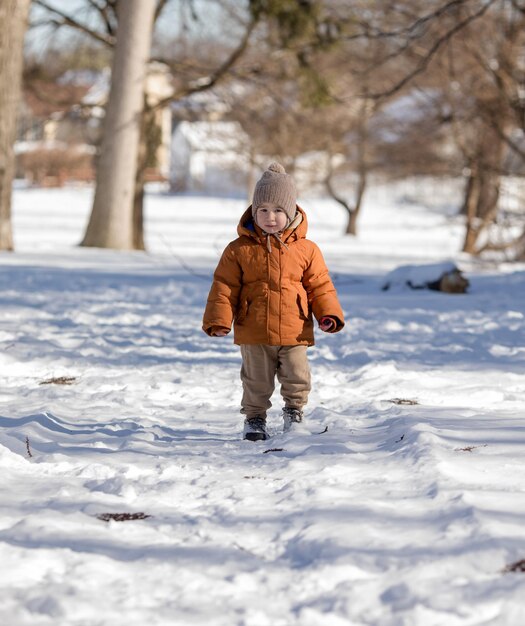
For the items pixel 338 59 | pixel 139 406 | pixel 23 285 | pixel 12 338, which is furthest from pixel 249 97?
pixel 139 406

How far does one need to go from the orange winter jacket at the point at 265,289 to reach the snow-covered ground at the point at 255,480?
1.76 feet

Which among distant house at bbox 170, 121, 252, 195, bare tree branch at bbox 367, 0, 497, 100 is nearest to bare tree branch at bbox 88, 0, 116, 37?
bare tree branch at bbox 367, 0, 497, 100

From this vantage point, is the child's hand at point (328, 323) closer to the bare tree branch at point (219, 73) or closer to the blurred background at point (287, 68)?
the blurred background at point (287, 68)

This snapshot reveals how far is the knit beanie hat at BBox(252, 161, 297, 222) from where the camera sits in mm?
4773

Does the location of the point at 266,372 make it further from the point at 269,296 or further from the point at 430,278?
the point at 430,278

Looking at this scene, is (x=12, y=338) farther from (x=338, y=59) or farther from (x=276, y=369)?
(x=338, y=59)

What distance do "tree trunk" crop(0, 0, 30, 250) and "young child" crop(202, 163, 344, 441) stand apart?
10545 millimetres

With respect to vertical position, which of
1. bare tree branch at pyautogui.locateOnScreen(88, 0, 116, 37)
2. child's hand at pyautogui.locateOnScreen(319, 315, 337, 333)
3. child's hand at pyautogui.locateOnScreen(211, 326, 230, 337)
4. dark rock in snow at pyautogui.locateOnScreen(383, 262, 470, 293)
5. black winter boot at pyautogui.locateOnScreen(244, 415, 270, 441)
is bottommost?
black winter boot at pyautogui.locateOnScreen(244, 415, 270, 441)

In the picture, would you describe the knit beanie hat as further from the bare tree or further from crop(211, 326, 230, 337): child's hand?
the bare tree

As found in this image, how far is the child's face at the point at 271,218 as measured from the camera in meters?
4.82

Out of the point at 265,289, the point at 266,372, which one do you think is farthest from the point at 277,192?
the point at 266,372

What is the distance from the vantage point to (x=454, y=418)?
16.5ft

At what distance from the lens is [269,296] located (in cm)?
482

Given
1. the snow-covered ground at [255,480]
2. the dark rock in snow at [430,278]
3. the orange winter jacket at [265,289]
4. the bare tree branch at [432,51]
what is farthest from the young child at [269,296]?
the bare tree branch at [432,51]
